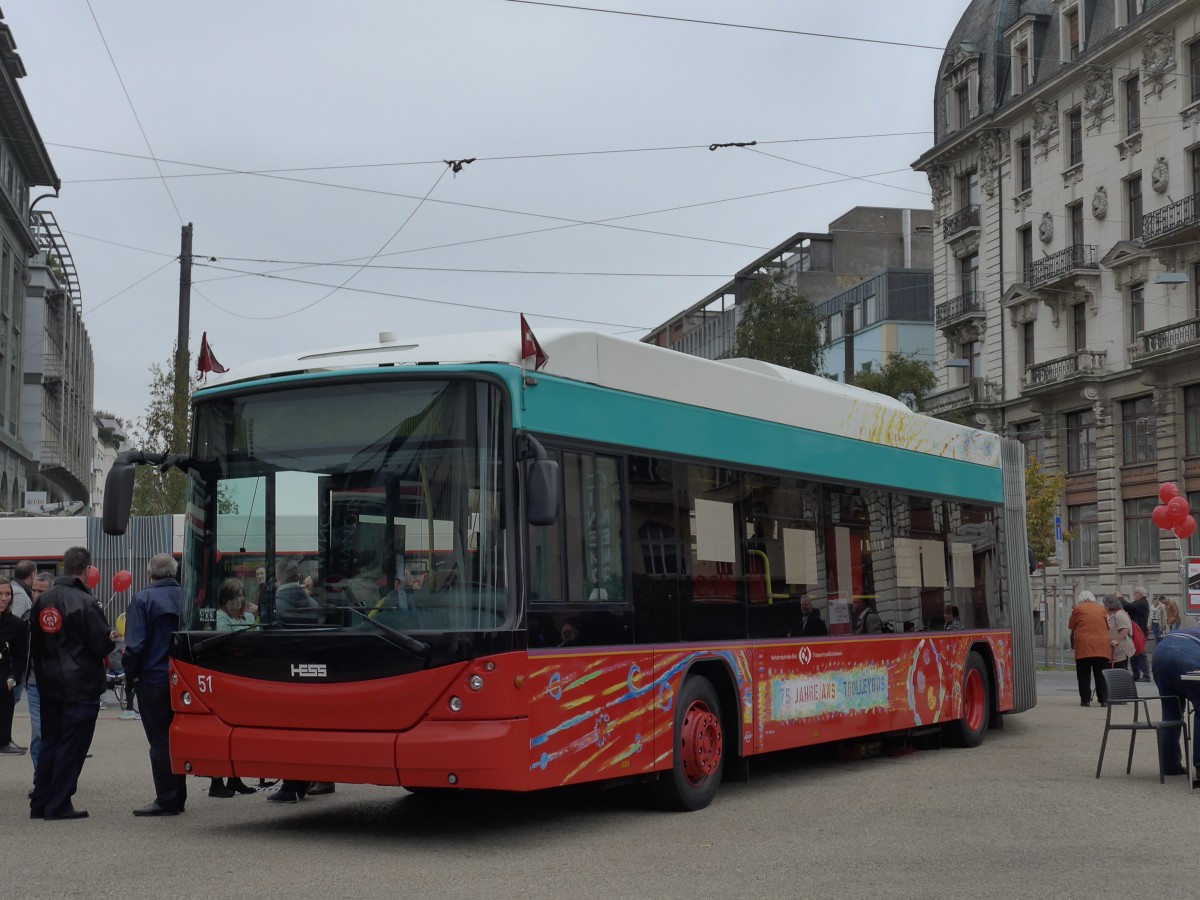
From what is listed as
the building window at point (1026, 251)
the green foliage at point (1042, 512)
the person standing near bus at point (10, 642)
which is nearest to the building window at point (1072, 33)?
the building window at point (1026, 251)

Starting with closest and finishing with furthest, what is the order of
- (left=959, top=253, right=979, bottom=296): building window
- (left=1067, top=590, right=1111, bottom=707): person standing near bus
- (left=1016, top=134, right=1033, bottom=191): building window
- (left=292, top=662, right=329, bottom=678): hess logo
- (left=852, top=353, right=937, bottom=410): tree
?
(left=292, top=662, right=329, bottom=678): hess logo → (left=1067, top=590, right=1111, bottom=707): person standing near bus → (left=852, top=353, right=937, bottom=410): tree → (left=1016, top=134, right=1033, bottom=191): building window → (left=959, top=253, right=979, bottom=296): building window

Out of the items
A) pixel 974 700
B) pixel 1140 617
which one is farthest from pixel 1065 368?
pixel 974 700

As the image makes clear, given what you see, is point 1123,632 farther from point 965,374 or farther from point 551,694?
point 965,374

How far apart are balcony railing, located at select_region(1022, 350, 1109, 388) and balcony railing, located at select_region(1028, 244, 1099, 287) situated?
2559 millimetres

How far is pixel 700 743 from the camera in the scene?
10.9 meters

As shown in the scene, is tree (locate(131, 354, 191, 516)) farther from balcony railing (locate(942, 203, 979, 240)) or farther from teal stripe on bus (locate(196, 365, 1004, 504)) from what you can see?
balcony railing (locate(942, 203, 979, 240))

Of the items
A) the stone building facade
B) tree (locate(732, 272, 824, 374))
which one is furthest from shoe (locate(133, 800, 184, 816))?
the stone building facade

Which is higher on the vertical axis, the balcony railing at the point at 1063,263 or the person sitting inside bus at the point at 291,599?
the balcony railing at the point at 1063,263

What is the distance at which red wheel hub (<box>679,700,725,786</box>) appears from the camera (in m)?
10.8

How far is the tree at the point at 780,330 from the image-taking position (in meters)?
42.0

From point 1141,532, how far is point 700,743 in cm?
3833

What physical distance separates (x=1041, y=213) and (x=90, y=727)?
150 feet

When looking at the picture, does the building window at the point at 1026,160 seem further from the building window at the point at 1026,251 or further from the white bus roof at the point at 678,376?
the white bus roof at the point at 678,376

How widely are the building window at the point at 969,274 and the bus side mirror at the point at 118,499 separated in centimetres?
4992
